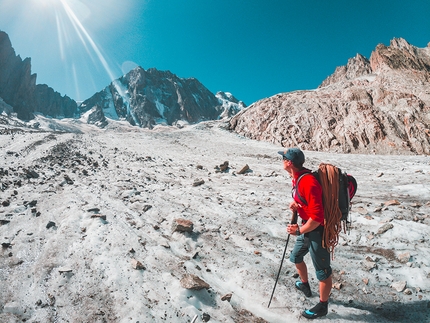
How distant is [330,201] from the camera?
3455 mm

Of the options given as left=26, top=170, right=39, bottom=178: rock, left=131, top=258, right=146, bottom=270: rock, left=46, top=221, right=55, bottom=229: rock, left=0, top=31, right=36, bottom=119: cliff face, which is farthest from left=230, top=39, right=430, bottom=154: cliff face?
left=0, top=31, right=36, bottom=119: cliff face

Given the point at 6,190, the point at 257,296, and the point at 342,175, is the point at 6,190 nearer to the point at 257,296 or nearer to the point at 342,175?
the point at 257,296

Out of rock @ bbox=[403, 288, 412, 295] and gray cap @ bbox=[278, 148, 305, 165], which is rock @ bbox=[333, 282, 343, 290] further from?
gray cap @ bbox=[278, 148, 305, 165]

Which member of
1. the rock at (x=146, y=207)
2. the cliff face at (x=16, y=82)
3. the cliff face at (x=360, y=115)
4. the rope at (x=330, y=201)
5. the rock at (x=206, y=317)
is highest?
the cliff face at (x=16, y=82)

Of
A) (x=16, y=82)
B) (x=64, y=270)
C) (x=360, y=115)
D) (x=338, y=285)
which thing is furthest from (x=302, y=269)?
(x=16, y=82)

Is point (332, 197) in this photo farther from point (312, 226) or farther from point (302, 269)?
point (302, 269)

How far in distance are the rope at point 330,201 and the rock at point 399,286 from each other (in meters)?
2.04

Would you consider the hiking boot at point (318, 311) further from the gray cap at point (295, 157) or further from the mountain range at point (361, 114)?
the mountain range at point (361, 114)

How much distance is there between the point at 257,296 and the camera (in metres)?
4.25

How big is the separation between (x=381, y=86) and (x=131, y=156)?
102 ft

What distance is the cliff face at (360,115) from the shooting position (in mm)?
22984

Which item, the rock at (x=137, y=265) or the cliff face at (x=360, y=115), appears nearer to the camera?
the rock at (x=137, y=265)

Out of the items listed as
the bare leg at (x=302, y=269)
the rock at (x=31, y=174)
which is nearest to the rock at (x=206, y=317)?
the bare leg at (x=302, y=269)

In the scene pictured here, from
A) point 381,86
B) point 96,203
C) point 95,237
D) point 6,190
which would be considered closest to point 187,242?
point 95,237
